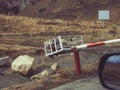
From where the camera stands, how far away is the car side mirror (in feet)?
9.09

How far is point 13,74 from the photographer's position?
14.0 m

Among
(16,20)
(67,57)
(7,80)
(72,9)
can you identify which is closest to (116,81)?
(7,80)

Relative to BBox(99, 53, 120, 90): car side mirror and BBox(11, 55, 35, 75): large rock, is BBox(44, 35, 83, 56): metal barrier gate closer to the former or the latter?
BBox(11, 55, 35, 75): large rock

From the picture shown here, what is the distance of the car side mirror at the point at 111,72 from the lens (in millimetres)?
2771

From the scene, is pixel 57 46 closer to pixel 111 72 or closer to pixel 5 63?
pixel 5 63

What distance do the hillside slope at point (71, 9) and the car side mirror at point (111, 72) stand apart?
124 feet

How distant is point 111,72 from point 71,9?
42.6 metres

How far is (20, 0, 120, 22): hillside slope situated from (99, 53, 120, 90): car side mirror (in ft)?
124

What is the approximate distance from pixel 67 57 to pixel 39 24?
18581mm

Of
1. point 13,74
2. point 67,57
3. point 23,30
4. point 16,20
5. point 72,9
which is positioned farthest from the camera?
point 72,9

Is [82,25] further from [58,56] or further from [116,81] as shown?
[116,81]

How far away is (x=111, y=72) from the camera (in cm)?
287

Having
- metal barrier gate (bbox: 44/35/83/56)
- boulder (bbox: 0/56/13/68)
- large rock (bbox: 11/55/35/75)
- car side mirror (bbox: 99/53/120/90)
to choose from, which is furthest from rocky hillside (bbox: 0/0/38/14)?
car side mirror (bbox: 99/53/120/90)

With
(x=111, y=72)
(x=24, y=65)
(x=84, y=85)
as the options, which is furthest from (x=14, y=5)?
(x=111, y=72)
